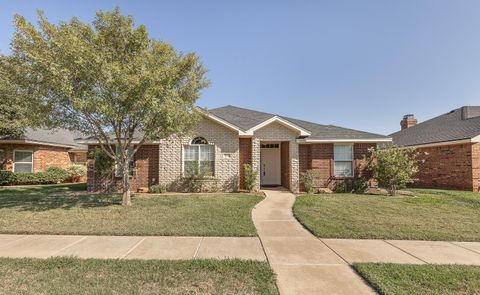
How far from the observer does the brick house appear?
44.6 ft

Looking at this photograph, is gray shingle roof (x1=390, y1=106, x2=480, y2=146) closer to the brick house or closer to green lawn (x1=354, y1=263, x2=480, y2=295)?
the brick house

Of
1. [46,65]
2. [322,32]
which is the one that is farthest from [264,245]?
[322,32]

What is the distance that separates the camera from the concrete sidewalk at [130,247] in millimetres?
4863

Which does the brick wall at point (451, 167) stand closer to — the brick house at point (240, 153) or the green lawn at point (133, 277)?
the brick house at point (240, 153)

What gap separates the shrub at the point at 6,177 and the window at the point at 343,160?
834 inches

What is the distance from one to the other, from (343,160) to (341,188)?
5.23ft

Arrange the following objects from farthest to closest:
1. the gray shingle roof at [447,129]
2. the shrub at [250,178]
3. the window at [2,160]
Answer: the window at [2,160] → the gray shingle roof at [447,129] → the shrub at [250,178]

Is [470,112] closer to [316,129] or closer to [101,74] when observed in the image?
[316,129]

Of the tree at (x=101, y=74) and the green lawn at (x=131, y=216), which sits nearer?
the green lawn at (x=131, y=216)

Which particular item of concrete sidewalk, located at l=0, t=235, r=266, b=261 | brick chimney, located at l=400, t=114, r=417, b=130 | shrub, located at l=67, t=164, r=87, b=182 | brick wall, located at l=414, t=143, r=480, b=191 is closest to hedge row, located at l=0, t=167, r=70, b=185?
shrub, located at l=67, t=164, r=87, b=182

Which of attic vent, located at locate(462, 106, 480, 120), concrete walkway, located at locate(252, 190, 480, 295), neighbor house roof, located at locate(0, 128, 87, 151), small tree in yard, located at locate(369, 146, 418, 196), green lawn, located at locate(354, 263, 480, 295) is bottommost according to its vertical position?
concrete walkway, located at locate(252, 190, 480, 295)

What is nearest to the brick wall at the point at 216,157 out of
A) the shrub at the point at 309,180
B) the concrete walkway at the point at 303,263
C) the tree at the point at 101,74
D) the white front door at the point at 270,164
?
the white front door at the point at 270,164

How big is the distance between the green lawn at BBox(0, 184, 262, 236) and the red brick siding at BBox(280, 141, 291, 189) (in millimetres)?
4124

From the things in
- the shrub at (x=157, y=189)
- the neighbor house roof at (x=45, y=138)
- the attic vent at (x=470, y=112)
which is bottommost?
the shrub at (x=157, y=189)
